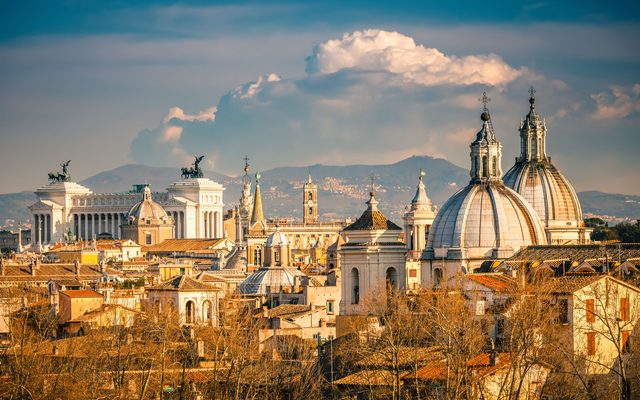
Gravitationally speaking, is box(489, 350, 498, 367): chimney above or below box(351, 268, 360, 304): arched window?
below

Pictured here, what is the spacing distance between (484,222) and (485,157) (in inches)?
138

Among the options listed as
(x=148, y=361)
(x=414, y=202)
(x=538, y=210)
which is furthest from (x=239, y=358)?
(x=414, y=202)

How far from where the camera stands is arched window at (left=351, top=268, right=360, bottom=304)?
254 feet

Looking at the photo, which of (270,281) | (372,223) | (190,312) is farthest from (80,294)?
(270,281)

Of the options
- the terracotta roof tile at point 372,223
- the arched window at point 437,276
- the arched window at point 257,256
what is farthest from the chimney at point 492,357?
the arched window at point 257,256

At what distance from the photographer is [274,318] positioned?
77.3 metres

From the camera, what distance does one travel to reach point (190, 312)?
83000 mm

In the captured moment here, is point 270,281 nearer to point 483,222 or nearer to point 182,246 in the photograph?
point 483,222

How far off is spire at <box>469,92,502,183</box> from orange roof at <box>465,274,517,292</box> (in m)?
11.1

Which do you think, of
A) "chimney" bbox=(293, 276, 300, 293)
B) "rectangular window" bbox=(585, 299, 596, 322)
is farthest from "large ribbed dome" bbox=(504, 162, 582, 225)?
"rectangular window" bbox=(585, 299, 596, 322)

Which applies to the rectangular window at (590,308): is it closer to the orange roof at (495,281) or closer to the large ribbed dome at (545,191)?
the orange roof at (495,281)

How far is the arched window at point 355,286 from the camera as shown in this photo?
77.4 metres

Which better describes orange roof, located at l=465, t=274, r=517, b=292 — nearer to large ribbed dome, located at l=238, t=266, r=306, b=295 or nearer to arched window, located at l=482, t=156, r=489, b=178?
arched window, located at l=482, t=156, r=489, b=178

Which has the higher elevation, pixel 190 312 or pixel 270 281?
pixel 270 281
